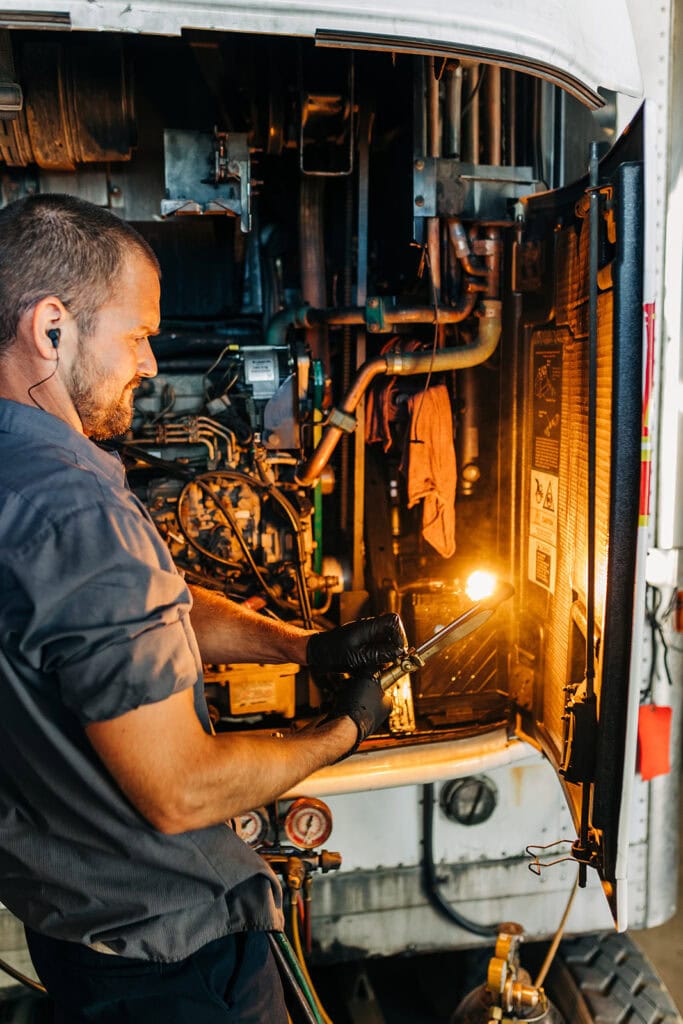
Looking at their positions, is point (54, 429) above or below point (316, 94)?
below

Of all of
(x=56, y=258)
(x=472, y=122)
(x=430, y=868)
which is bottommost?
(x=430, y=868)

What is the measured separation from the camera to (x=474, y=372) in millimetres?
3303

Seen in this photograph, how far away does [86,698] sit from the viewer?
4.35 feet

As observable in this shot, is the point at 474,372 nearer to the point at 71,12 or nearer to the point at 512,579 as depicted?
the point at 512,579

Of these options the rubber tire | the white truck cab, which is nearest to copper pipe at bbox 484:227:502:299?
the white truck cab

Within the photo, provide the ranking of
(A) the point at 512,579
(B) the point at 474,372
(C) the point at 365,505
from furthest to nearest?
(C) the point at 365,505, (B) the point at 474,372, (A) the point at 512,579

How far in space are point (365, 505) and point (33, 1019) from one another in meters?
2.26

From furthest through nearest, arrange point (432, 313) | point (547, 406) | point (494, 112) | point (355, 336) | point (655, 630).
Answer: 1. point (355, 336)
2. point (494, 112)
3. point (432, 313)
4. point (655, 630)
5. point (547, 406)

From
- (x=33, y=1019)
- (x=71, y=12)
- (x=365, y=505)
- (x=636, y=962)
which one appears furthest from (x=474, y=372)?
(x=33, y=1019)

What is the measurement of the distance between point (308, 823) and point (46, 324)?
1894 mm

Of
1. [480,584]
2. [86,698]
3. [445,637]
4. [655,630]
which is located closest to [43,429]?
[86,698]

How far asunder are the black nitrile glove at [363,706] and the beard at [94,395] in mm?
808

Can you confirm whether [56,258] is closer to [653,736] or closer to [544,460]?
[544,460]

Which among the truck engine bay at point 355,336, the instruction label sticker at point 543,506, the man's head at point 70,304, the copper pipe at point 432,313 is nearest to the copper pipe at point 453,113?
the truck engine bay at point 355,336
